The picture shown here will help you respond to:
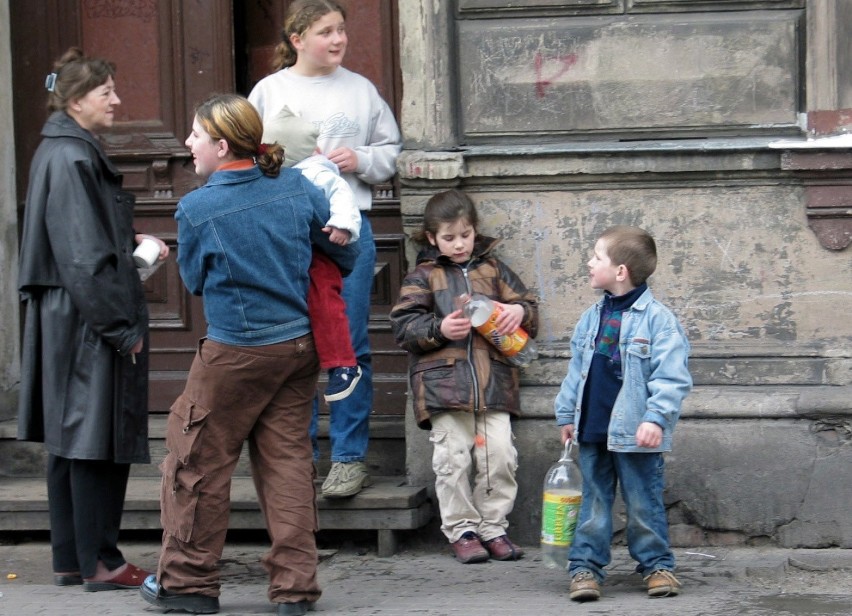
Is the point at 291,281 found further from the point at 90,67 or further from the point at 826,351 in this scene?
the point at 826,351

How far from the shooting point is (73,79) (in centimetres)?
572

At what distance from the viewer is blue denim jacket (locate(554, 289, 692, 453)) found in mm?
→ 5219

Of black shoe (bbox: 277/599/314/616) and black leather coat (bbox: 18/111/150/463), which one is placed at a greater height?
black leather coat (bbox: 18/111/150/463)

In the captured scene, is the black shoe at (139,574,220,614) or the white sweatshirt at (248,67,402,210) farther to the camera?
the white sweatshirt at (248,67,402,210)

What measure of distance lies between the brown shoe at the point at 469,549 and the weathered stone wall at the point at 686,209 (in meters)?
0.27

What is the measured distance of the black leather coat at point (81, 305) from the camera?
18.2 ft

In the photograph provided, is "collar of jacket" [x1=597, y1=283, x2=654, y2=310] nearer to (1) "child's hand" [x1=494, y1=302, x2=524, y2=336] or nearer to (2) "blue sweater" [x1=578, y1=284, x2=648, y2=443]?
(2) "blue sweater" [x1=578, y1=284, x2=648, y2=443]

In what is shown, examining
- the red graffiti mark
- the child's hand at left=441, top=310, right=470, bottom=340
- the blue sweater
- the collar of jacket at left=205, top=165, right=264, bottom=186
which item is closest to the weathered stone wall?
the red graffiti mark

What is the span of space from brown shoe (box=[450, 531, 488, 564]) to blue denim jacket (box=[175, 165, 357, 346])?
1.30 metres

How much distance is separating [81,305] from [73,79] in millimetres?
863

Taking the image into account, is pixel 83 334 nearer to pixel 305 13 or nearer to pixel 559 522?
pixel 305 13

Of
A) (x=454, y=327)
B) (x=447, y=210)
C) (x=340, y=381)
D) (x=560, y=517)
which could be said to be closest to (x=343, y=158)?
(x=447, y=210)

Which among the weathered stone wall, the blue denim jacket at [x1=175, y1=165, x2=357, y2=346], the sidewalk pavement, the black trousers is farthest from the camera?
the weathered stone wall

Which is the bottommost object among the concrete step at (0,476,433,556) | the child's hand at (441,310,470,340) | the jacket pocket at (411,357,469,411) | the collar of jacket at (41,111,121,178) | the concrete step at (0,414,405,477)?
the concrete step at (0,476,433,556)
